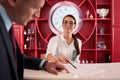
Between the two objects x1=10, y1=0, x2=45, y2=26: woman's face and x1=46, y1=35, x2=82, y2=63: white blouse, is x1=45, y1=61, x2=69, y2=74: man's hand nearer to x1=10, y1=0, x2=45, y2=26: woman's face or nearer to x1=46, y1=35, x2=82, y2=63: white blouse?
x1=10, y1=0, x2=45, y2=26: woman's face

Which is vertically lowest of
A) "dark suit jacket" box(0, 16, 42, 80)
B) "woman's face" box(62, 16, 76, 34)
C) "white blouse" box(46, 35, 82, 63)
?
"white blouse" box(46, 35, 82, 63)

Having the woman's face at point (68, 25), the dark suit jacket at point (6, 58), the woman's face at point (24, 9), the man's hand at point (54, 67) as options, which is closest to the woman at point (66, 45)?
the woman's face at point (68, 25)

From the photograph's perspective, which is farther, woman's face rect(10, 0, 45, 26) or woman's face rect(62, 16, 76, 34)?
woman's face rect(62, 16, 76, 34)

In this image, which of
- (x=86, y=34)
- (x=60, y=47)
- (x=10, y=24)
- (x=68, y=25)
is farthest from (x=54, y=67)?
(x=86, y=34)

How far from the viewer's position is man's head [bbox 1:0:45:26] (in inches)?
38.7

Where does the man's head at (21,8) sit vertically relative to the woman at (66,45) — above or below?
above

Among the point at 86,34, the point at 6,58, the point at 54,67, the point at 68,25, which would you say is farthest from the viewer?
the point at 86,34

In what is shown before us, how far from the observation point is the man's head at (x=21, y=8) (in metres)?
0.98

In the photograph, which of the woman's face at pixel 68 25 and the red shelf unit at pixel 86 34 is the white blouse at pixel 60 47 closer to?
the woman's face at pixel 68 25

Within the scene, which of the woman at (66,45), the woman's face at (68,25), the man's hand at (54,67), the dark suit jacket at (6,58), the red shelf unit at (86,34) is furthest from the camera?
the red shelf unit at (86,34)

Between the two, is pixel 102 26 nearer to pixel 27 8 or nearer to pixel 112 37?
pixel 112 37

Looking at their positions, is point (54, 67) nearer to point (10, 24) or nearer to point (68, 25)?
point (10, 24)

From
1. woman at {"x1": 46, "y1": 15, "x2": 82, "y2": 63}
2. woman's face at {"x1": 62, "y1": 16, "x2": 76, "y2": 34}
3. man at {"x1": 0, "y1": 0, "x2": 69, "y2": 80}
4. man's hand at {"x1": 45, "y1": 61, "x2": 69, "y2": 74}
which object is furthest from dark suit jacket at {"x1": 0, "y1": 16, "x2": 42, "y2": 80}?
woman's face at {"x1": 62, "y1": 16, "x2": 76, "y2": 34}

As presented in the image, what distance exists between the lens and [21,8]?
39.7 inches
